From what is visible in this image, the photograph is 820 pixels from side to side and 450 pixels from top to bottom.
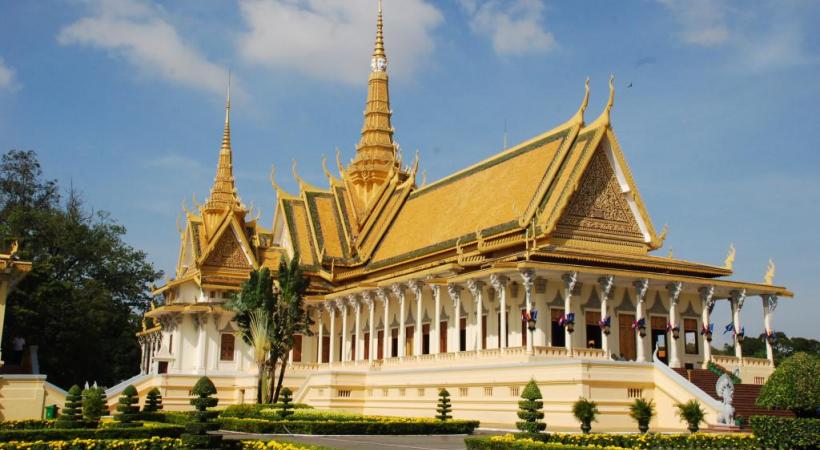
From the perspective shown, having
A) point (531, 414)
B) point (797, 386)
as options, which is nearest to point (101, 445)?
point (531, 414)

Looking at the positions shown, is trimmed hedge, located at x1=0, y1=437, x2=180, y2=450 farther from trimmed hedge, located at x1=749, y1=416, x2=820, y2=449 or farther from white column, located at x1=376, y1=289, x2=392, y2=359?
white column, located at x1=376, y1=289, x2=392, y2=359

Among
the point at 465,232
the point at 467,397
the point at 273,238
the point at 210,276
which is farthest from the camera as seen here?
the point at 273,238

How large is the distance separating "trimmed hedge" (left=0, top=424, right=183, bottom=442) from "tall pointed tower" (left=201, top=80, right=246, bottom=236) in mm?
26657

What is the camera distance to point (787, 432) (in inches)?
575

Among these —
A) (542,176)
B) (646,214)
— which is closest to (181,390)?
(542,176)

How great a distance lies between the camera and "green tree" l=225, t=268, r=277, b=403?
3117cm

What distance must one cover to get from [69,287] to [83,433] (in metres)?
28.4

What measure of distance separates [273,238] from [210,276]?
559cm

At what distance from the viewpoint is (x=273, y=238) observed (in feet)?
153

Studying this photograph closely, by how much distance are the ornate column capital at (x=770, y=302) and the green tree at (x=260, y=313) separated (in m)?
16.6

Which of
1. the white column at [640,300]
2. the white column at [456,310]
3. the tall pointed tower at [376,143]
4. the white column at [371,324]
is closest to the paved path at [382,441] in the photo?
the white column at [456,310]

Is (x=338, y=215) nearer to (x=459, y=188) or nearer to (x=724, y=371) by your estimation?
(x=459, y=188)

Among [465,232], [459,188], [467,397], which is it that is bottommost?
[467,397]

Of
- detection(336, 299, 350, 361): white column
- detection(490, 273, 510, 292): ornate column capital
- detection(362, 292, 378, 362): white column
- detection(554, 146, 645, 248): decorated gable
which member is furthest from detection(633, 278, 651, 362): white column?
detection(336, 299, 350, 361): white column
